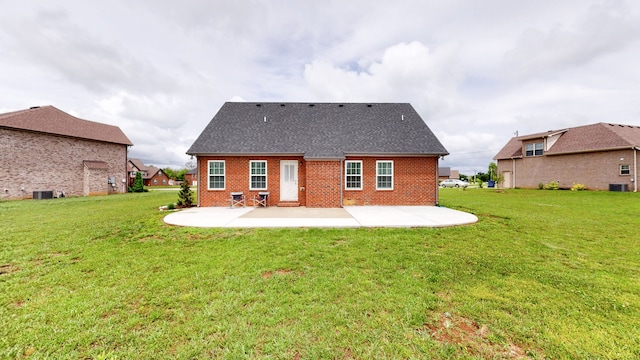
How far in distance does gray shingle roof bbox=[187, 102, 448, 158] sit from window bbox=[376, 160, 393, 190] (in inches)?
26.5

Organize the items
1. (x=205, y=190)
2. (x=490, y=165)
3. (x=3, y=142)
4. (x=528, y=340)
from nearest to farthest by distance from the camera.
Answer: (x=528, y=340), (x=205, y=190), (x=3, y=142), (x=490, y=165)

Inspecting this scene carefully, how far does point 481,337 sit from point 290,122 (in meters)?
13.4

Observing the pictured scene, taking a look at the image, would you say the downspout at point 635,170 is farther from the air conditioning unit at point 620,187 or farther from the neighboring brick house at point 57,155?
the neighboring brick house at point 57,155

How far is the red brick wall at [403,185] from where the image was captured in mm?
12586

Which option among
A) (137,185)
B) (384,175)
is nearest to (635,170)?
(384,175)

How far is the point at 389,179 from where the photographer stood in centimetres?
1270

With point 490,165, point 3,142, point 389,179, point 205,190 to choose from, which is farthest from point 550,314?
point 490,165

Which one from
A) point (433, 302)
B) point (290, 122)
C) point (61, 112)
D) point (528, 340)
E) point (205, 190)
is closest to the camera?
point (528, 340)

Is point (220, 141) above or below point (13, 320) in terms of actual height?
above

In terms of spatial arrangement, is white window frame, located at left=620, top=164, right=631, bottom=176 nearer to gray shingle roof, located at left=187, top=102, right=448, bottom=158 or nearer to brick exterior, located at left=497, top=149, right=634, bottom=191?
brick exterior, located at left=497, top=149, right=634, bottom=191

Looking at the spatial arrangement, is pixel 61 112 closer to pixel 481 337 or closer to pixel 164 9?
pixel 164 9

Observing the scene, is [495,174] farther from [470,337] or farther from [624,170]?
[470,337]

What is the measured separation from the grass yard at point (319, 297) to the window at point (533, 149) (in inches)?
1003

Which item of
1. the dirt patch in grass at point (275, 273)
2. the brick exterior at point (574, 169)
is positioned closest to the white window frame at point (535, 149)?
the brick exterior at point (574, 169)
